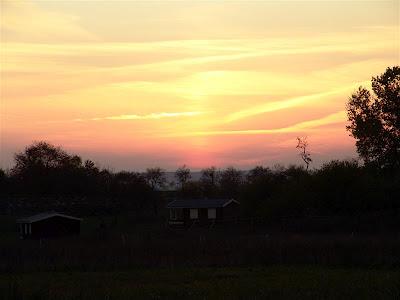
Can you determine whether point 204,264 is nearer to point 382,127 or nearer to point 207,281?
A: point 207,281

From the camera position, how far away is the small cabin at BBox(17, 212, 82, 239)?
5562 centimetres

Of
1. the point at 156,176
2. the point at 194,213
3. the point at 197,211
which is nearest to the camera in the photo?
the point at 194,213

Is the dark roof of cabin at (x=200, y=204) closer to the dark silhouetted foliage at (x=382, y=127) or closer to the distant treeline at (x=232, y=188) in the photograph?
the distant treeline at (x=232, y=188)

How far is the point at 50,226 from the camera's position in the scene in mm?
57000

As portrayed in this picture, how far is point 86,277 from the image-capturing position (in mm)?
24625

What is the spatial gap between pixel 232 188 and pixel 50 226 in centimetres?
5322

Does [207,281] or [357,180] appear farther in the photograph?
[357,180]

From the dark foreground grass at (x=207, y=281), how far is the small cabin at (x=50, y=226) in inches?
1187

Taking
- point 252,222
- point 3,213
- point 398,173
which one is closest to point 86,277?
point 252,222

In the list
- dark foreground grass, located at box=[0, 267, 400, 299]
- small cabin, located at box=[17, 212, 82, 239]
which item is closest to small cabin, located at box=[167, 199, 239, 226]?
small cabin, located at box=[17, 212, 82, 239]

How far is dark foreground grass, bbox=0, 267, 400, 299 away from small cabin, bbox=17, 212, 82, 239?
1187 inches

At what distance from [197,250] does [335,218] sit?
76.6ft

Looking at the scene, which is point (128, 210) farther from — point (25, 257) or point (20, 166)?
→ point (25, 257)

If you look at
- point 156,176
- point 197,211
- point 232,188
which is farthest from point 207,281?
point 156,176
